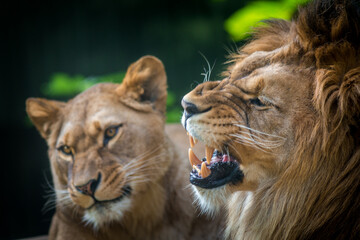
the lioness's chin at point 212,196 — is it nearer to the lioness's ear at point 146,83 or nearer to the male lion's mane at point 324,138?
the male lion's mane at point 324,138

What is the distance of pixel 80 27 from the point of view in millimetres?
3719

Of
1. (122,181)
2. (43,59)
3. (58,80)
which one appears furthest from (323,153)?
(43,59)

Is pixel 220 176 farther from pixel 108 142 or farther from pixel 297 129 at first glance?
pixel 108 142

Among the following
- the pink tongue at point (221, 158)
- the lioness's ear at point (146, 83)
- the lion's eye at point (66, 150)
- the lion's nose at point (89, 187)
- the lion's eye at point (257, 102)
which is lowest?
the lion's nose at point (89, 187)

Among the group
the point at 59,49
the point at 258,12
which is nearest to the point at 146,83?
the point at 258,12

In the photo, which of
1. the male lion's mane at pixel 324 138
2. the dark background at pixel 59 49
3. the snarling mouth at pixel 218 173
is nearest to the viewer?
the male lion's mane at pixel 324 138

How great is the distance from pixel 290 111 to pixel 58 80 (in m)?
2.07

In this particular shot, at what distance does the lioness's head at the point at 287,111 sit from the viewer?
1.28 m

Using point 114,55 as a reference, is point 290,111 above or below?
above

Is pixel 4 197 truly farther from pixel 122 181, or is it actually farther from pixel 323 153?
pixel 323 153

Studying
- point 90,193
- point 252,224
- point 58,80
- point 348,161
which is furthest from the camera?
point 58,80

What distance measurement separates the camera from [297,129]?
1312 millimetres

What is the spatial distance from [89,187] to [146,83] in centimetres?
52

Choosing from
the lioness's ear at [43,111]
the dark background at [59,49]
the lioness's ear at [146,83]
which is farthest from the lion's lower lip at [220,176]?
the dark background at [59,49]
